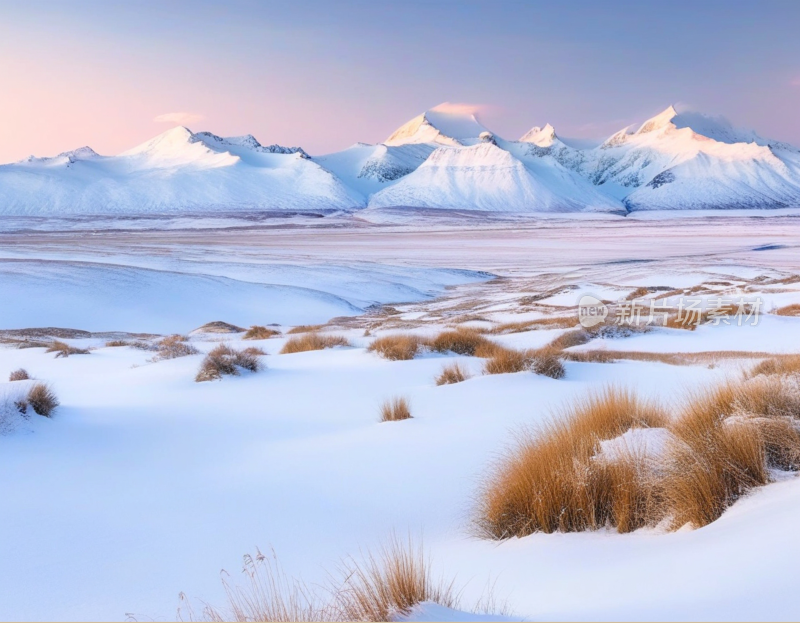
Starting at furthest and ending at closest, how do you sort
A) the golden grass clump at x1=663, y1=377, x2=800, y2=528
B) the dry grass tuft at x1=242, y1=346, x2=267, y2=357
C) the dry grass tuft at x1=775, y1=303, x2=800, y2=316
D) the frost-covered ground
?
the dry grass tuft at x1=775, y1=303, x2=800, y2=316, the dry grass tuft at x1=242, y1=346, x2=267, y2=357, the golden grass clump at x1=663, y1=377, x2=800, y2=528, the frost-covered ground

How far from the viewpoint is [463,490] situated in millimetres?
3922

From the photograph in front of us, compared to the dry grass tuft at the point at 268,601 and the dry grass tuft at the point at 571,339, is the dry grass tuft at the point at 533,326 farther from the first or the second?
the dry grass tuft at the point at 268,601

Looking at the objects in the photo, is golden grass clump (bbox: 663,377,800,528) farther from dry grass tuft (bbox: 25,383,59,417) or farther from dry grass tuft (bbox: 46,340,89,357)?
dry grass tuft (bbox: 46,340,89,357)

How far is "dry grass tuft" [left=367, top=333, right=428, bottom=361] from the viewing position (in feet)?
31.0

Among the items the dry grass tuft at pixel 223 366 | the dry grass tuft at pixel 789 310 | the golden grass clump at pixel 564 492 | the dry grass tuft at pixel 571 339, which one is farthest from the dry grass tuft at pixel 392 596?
the dry grass tuft at pixel 789 310

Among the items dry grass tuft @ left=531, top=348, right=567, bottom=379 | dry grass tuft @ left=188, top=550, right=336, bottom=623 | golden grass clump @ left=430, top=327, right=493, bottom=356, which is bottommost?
golden grass clump @ left=430, top=327, right=493, bottom=356

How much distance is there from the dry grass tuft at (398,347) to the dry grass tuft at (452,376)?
1.55 metres

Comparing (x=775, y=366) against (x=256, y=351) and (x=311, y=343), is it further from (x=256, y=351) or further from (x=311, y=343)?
(x=256, y=351)

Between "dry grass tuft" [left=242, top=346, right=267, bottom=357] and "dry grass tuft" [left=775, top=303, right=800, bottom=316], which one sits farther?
"dry grass tuft" [left=775, top=303, right=800, bottom=316]

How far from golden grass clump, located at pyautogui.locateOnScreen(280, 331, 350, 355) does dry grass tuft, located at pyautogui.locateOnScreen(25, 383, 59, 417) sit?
5874 millimetres

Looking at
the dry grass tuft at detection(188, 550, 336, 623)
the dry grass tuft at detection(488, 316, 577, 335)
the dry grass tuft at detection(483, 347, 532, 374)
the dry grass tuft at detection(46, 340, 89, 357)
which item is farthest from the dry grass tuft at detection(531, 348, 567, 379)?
the dry grass tuft at detection(46, 340, 89, 357)

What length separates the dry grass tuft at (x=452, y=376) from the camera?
25.0 feet

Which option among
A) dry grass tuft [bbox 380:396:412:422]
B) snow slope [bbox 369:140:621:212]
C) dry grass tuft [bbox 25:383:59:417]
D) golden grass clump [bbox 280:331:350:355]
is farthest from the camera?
snow slope [bbox 369:140:621:212]

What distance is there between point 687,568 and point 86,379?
8597 mm
